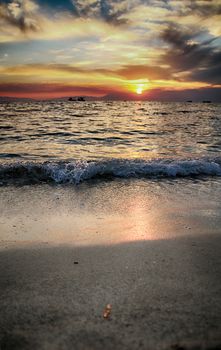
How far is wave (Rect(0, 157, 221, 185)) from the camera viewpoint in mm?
7391

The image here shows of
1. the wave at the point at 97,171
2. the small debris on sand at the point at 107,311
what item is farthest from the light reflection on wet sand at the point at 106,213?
the small debris on sand at the point at 107,311

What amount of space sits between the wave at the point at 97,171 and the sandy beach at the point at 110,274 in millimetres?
1995

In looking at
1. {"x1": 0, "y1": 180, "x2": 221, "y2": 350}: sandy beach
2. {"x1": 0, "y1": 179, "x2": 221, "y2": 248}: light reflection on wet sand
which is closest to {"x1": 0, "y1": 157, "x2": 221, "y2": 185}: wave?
{"x1": 0, "y1": 179, "x2": 221, "y2": 248}: light reflection on wet sand

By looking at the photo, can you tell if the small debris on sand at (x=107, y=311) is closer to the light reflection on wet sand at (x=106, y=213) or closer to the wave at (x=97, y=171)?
the light reflection on wet sand at (x=106, y=213)

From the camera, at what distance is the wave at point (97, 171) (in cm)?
739

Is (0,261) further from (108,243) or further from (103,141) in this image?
(103,141)

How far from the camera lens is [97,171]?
7.89m

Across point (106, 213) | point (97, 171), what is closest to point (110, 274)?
point (106, 213)

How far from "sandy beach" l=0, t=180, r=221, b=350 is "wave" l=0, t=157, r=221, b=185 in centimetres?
199

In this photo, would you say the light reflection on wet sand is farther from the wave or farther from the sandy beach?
the wave

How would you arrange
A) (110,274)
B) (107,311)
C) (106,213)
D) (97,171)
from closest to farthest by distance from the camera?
(107,311), (110,274), (106,213), (97,171)

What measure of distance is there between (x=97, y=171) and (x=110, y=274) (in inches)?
203

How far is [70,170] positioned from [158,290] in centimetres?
562

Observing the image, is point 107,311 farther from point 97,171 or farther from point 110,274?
point 97,171
